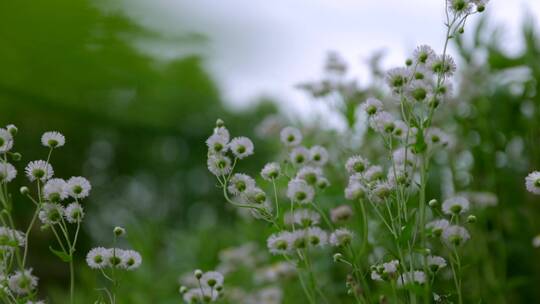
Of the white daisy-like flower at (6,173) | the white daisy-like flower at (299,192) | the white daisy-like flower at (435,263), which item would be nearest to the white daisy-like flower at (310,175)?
the white daisy-like flower at (299,192)

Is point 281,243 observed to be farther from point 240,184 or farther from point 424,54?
point 424,54

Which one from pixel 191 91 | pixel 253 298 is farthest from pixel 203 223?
pixel 191 91

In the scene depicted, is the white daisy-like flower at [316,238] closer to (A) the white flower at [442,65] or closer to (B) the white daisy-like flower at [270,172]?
(B) the white daisy-like flower at [270,172]

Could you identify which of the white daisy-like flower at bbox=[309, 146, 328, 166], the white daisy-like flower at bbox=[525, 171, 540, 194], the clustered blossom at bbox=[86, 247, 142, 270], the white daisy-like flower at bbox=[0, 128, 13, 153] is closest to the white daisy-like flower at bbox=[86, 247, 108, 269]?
the clustered blossom at bbox=[86, 247, 142, 270]

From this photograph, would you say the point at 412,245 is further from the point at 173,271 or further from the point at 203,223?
the point at 203,223

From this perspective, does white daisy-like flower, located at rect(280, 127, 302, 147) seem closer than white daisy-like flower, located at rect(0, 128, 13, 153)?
No

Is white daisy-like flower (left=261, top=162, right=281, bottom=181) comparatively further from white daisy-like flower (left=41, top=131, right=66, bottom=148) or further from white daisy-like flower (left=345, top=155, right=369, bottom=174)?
white daisy-like flower (left=41, top=131, right=66, bottom=148)
